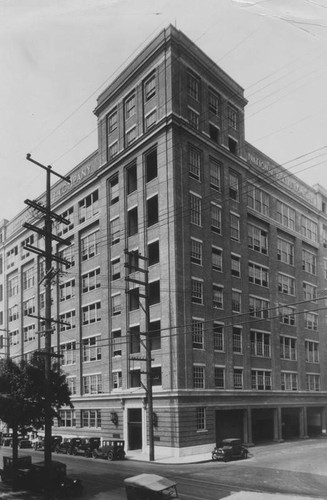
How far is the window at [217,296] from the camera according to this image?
4431 centimetres

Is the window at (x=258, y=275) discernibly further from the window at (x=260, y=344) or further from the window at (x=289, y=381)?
the window at (x=289, y=381)

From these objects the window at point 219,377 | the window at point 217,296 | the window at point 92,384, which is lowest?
the window at point 92,384

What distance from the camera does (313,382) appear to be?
58062 millimetres

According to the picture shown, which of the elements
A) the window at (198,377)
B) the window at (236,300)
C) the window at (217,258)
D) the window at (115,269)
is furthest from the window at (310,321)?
the window at (115,269)

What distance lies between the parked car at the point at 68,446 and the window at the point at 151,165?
22604 millimetres

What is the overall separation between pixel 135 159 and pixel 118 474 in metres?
27.5

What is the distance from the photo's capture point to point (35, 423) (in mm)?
26062

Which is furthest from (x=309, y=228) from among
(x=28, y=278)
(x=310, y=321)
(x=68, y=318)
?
(x=28, y=278)

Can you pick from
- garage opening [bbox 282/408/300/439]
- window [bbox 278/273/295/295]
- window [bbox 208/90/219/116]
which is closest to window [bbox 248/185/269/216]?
window [bbox 278/273/295/295]

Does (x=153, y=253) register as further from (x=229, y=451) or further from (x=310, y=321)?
(x=310, y=321)

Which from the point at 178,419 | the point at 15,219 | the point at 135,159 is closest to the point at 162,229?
the point at 135,159

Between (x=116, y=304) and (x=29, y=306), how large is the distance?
2244 cm

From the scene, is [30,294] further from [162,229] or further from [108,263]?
[162,229]

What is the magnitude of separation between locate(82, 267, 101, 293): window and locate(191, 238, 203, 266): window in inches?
463
